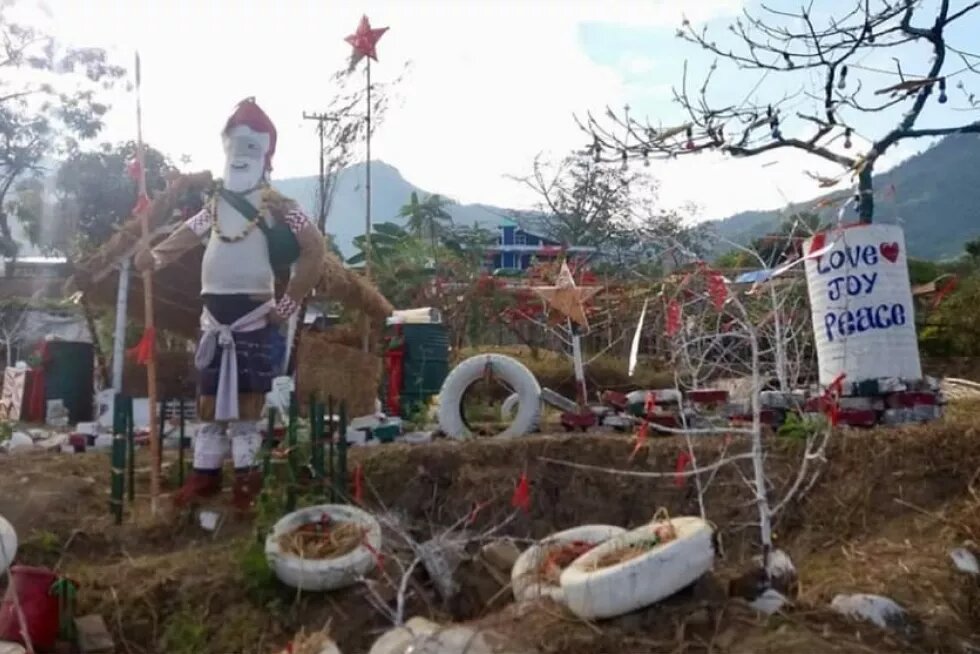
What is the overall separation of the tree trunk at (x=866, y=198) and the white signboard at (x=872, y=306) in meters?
0.16

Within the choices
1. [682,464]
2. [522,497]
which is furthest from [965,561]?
[522,497]

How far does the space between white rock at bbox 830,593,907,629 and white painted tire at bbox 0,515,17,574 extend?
3870 mm

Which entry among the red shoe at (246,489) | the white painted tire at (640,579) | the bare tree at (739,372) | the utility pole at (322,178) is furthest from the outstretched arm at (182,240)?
the utility pole at (322,178)

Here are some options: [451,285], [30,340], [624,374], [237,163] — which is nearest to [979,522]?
[237,163]

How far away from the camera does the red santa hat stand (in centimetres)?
636

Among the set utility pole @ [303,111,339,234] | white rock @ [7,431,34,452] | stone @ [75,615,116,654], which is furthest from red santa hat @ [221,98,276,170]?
utility pole @ [303,111,339,234]

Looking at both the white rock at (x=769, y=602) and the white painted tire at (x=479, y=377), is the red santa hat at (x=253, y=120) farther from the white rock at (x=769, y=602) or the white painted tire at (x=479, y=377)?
the white rock at (x=769, y=602)

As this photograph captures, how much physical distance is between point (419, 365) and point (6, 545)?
5288 mm

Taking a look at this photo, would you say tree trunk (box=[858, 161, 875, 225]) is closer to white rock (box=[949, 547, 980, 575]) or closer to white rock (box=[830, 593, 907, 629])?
white rock (box=[949, 547, 980, 575])

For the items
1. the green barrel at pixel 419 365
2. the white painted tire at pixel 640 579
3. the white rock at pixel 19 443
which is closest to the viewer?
the white painted tire at pixel 640 579

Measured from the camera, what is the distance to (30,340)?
21.4m

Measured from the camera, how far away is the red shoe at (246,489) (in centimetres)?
599

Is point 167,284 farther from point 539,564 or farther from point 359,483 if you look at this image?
point 539,564

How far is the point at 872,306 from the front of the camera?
6.86m
